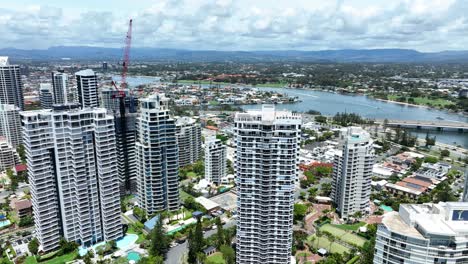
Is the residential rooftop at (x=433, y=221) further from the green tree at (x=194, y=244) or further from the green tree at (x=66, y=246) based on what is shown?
the green tree at (x=66, y=246)

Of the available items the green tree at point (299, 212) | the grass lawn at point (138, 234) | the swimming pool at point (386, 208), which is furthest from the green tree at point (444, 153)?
the grass lawn at point (138, 234)

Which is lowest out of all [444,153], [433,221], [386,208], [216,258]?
[216,258]

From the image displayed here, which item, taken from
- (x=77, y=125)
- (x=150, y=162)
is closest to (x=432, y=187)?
(x=150, y=162)

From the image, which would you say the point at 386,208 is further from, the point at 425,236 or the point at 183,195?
the point at 425,236

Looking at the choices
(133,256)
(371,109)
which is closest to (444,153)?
(371,109)

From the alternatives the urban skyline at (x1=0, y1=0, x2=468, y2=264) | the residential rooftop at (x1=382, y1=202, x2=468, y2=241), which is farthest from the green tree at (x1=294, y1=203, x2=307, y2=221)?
the residential rooftop at (x1=382, y1=202, x2=468, y2=241)

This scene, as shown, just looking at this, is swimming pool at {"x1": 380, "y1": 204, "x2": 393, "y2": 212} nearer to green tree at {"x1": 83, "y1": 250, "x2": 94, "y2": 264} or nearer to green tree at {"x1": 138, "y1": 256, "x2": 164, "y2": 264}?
green tree at {"x1": 138, "y1": 256, "x2": 164, "y2": 264}

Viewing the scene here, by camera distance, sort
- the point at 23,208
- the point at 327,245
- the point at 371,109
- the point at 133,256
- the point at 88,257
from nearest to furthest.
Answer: the point at 88,257 → the point at 133,256 → the point at 327,245 → the point at 23,208 → the point at 371,109
